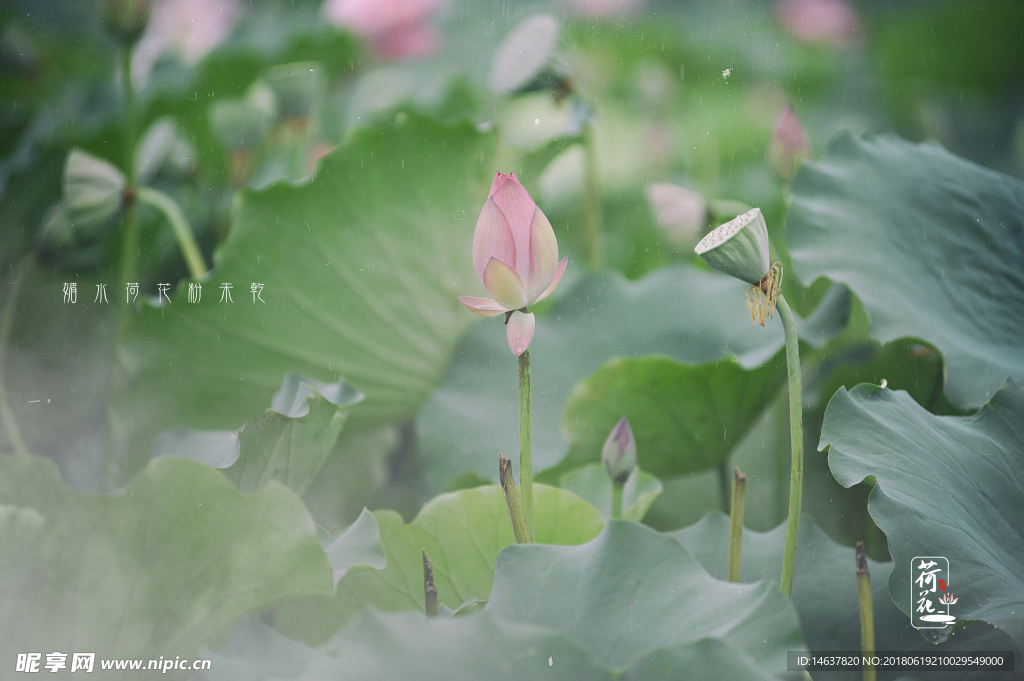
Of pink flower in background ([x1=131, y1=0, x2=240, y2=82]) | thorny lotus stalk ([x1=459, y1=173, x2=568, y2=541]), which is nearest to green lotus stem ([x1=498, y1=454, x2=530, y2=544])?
thorny lotus stalk ([x1=459, y1=173, x2=568, y2=541])

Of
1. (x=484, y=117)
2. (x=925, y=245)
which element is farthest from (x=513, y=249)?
(x=484, y=117)

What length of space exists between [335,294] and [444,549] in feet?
0.84

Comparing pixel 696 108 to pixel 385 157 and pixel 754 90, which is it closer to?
pixel 754 90

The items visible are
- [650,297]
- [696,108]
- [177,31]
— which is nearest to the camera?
[650,297]

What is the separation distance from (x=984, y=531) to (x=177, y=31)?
1105 mm

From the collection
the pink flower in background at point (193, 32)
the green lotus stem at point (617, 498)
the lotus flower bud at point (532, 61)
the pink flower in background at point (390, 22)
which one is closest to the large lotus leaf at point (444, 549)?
the green lotus stem at point (617, 498)

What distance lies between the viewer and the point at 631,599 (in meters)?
0.32

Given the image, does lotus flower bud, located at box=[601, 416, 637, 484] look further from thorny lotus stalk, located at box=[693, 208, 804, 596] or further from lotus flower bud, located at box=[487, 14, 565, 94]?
lotus flower bud, located at box=[487, 14, 565, 94]

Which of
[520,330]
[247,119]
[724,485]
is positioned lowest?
[724,485]

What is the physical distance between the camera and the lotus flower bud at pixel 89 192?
558mm

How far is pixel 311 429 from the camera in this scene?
0.39 meters

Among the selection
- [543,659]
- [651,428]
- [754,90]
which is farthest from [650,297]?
[754,90]

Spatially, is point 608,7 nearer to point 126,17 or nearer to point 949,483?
point 126,17

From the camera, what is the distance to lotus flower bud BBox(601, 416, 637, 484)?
1.27 feet
